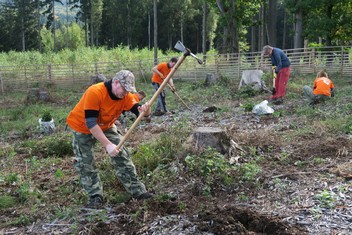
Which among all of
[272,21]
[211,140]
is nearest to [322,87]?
[211,140]

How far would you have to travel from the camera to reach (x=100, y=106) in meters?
4.13

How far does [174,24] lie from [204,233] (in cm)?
4815

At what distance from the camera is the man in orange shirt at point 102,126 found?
158 inches

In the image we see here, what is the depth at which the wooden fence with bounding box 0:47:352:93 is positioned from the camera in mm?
18234

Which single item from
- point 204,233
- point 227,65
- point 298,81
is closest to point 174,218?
point 204,233

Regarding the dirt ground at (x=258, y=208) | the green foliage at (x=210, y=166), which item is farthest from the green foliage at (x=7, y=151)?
the green foliage at (x=210, y=166)

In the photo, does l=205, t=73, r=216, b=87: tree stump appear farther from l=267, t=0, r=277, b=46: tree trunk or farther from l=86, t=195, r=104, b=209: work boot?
l=86, t=195, r=104, b=209: work boot

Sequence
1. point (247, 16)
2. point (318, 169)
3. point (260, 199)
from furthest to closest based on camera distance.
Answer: point (247, 16)
point (318, 169)
point (260, 199)

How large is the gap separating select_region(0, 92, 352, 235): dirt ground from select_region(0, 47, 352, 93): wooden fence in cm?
1291

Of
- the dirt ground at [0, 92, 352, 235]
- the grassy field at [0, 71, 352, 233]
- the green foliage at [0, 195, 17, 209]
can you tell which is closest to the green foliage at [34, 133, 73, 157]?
the grassy field at [0, 71, 352, 233]

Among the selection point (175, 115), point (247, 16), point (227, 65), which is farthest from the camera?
point (247, 16)

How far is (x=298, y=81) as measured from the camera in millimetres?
15094

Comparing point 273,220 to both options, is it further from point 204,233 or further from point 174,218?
point 174,218

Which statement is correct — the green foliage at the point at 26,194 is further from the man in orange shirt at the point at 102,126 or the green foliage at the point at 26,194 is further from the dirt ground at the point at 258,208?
the man in orange shirt at the point at 102,126
